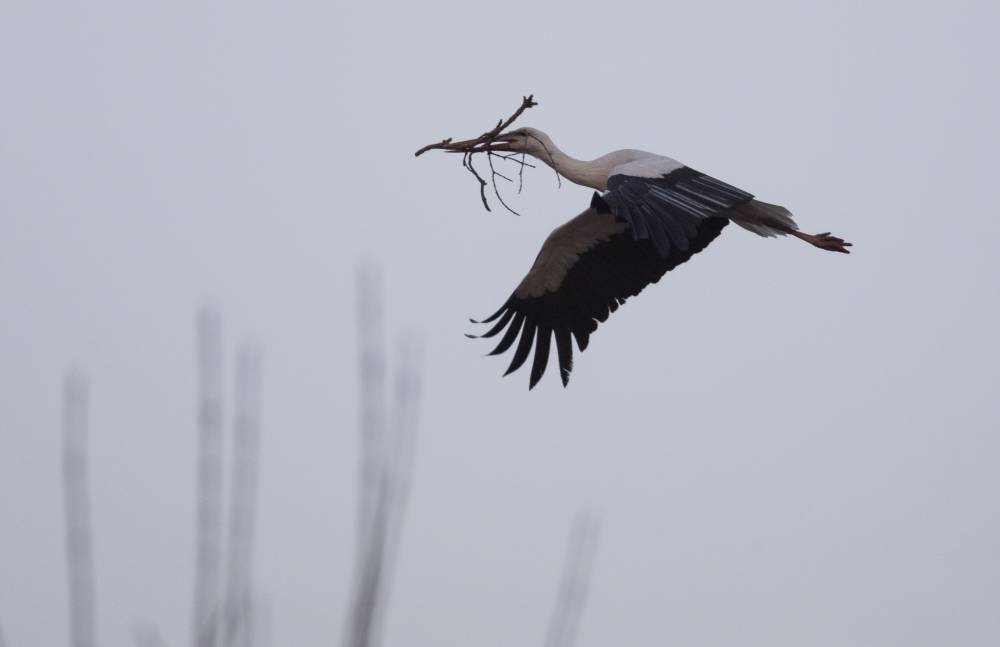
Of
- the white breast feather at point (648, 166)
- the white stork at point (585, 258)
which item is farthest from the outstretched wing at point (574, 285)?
the white breast feather at point (648, 166)

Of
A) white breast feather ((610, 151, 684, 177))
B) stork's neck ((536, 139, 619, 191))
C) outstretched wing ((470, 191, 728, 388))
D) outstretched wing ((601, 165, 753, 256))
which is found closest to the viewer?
outstretched wing ((601, 165, 753, 256))

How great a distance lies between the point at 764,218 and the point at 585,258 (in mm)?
1192

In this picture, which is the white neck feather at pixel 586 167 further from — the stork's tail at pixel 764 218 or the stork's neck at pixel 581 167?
the stork's tail at pixel 764 218

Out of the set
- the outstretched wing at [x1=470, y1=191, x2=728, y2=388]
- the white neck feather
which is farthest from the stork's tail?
the white neck feather

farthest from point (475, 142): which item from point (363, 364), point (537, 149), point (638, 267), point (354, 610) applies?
point (354, 610)

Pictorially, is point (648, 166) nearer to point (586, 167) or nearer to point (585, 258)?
point (586, 167)

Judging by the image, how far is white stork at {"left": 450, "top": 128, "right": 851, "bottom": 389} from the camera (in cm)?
894

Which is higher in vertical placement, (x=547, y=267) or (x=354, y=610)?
(x=547, y=267)

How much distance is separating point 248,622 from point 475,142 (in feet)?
18.5

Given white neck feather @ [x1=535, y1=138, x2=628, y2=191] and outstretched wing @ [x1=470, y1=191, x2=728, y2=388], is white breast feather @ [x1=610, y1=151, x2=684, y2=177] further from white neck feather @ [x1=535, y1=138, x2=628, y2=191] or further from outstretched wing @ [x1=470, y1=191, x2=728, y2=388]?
outstretched wing @ [x1=470, y1=191, x2=728, y2=388]

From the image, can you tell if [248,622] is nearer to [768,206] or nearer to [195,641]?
[195,641]

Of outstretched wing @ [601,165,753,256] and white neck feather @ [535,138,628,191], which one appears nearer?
outstretched wing @ [601,165,753,256]

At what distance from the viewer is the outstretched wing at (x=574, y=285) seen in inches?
368

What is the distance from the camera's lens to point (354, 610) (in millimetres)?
2869
